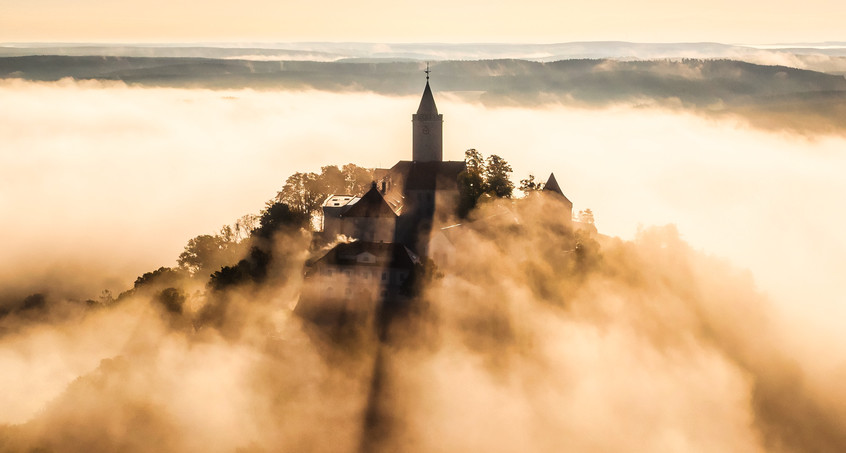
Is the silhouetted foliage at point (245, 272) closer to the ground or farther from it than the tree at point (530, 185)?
closer to the ground

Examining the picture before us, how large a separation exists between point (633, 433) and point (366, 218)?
27572mm

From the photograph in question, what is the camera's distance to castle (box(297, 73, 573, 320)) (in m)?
75.0

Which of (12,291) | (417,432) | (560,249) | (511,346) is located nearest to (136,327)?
(417,432)

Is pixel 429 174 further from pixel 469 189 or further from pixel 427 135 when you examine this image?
pixel 427 135

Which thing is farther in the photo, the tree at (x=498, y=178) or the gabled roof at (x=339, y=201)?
the tree at (x=498, y=178)

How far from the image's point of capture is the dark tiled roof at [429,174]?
8562cm

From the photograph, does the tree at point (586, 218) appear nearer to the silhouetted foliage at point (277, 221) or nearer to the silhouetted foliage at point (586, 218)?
the silhouetted foliage at point (586, 218)

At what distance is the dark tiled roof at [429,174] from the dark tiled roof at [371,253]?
10.8m

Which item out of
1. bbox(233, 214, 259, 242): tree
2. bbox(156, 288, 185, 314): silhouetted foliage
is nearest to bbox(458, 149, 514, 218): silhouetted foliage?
bbox(233, 214, 259, 242): tree

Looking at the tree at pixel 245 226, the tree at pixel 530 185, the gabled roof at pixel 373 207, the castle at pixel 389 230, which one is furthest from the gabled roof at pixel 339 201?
the tree at pixel 530 185

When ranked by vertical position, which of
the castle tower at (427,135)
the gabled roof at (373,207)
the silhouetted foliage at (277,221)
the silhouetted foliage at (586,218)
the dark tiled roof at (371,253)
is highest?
the castle tower at (427,135)

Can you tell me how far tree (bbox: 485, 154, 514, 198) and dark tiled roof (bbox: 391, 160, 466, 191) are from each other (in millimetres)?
2493

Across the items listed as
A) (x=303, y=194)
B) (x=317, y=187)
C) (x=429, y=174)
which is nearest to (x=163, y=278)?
(x=303, y=194)

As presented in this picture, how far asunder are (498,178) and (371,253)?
59.3ft
